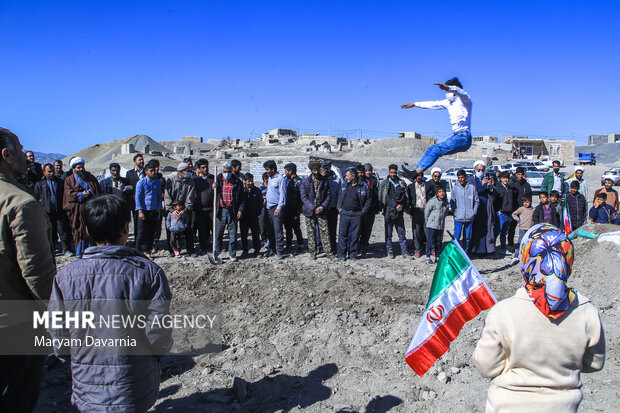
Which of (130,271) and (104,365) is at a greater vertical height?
(130,271)

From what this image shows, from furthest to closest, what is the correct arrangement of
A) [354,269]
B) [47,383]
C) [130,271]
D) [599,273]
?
[354,269], [599,273], [47,383], [130,271]

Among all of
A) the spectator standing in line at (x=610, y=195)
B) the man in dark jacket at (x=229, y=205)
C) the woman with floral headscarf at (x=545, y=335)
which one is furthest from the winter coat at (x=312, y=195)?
the woman with floral headscarf at (x=545, y=335)

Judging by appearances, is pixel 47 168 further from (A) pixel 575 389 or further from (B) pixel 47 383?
(A) pixel 575 389

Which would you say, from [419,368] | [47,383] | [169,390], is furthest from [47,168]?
[419,368]

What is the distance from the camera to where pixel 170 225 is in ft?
28.0

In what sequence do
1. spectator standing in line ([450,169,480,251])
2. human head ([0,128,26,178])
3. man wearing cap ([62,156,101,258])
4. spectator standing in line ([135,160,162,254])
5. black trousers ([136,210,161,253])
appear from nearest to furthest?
1. human head ([0,128,26,178])
2. man wearing cap ([62,156,101,258])
3. spectator standing in line ([135,160,162,254])
4. black trousers ([136,210,161,253])
5. spectator standing in line ([450,169,480,251])

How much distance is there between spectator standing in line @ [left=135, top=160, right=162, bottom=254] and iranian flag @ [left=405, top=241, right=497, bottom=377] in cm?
643

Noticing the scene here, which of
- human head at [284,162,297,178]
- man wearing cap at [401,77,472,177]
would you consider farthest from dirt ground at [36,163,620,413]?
man wearing cap at [401,77,472,177]

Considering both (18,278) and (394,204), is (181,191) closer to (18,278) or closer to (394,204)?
(394,204)

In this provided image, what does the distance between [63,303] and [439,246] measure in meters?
7.54

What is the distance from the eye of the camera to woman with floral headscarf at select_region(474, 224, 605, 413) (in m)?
2.14

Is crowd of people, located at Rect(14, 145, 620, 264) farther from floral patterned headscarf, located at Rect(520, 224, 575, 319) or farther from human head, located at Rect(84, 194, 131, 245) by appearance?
floral patterned headscarf, located at Rect(520, 224, 575, 319)

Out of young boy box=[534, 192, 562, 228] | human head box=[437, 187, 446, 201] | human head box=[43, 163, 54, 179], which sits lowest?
young boy box=[534, 192, 562, 228]

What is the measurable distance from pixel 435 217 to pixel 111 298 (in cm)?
707
